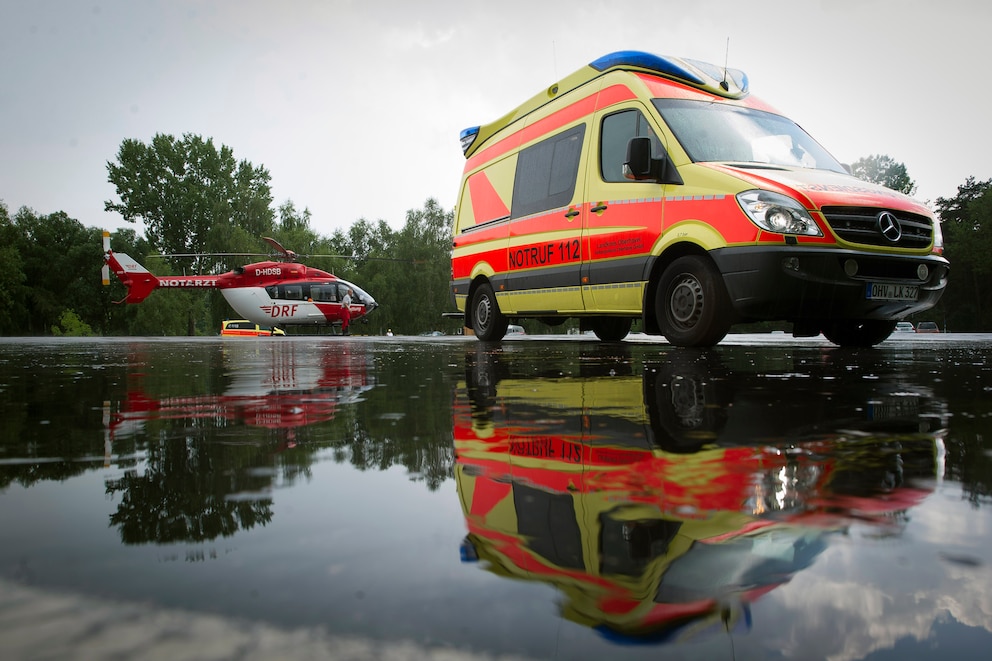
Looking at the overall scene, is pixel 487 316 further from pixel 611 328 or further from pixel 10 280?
pixel 10 280

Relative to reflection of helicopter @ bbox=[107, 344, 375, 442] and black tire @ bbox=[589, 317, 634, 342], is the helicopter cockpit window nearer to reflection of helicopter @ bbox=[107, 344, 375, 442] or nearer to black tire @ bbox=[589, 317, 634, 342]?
black tire @ bbox=[589, 317, 634, 342]

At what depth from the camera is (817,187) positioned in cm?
566

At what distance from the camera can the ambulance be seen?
18.2 ft

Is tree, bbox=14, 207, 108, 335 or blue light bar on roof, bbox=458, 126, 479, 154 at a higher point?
tree, bbox=14, 207, 108, 335

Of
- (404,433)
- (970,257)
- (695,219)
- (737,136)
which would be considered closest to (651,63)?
(737,136)

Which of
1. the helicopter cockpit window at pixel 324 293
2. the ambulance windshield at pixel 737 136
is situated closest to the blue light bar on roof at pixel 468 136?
the ambulance windshield at pixel 737 136

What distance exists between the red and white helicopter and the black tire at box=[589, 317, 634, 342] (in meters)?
22.7

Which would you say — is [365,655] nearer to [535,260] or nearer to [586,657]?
[586,657]

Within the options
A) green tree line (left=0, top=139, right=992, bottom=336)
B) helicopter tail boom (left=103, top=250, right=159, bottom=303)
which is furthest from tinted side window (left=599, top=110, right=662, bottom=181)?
green tree line (left=0, top=139, right=992, bottom=336)

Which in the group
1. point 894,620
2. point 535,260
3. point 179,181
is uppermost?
point 179,181

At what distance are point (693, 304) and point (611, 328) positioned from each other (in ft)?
13.7

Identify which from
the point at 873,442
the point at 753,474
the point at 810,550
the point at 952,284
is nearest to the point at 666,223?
the point at 873,442

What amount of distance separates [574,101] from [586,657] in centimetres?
768

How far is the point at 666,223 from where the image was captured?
6.25m
